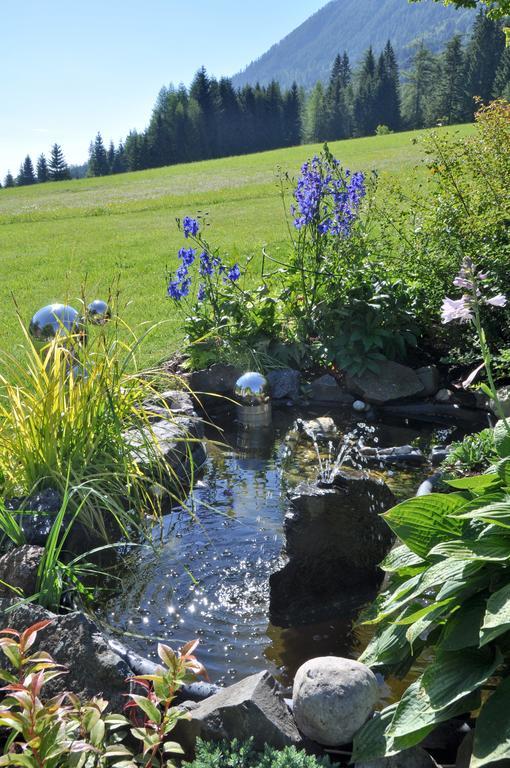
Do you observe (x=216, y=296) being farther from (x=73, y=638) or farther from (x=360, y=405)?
(x=73, y=638)

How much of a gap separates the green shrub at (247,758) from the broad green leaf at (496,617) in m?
0.60

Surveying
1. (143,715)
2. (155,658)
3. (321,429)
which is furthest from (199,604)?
(321,429)

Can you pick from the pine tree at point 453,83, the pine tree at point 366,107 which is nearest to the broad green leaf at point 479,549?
the pine tree at point 453,83

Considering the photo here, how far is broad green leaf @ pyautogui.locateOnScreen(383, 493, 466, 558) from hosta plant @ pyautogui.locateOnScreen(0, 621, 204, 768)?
788mm

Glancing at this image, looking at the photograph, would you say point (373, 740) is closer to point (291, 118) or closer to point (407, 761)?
point (407, 761)

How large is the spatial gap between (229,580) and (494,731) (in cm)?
190

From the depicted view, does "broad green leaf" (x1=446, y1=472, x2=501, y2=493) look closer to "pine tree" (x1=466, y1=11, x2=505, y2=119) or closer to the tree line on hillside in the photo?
"pine tree" (x1=466, y1=11, x2=505, y2=119)

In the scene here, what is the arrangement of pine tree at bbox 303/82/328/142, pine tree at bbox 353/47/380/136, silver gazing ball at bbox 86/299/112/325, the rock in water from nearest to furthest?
the rock in water → silver gazing ball at bbox 86/299/112/325 → pine tree at bbox 353/47/380/136 → pine tree at bbox 303/82/328/142

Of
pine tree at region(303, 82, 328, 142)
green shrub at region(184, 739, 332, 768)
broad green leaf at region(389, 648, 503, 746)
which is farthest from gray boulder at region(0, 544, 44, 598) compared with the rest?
pine tree at region(303, 82, 328, 142)

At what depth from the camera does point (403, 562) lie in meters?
2.64

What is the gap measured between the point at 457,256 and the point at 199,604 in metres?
3.80

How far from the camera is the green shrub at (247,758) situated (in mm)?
2088

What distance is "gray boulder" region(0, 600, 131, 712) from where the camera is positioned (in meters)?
2.41

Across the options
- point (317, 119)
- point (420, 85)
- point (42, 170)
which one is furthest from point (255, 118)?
point (42, 170)
